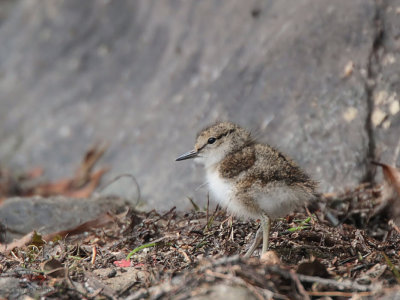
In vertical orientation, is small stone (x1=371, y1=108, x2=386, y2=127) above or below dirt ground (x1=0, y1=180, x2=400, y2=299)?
above

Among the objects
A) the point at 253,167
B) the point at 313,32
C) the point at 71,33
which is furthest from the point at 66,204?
the point at 71,33

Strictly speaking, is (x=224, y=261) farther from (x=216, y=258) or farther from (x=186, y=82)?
(x=186, y=82)

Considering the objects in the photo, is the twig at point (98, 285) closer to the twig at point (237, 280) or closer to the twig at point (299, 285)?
the twig at point (237, 280)

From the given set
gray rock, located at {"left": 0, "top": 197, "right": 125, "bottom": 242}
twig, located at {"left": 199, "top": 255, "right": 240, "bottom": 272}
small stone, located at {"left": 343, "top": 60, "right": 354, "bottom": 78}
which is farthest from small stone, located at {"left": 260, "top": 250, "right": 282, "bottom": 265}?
small stone, located at {"left": 343, "top": 60, "right": 354, "bottom": 78}

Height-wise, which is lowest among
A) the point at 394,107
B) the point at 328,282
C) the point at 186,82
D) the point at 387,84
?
the point at 328,282

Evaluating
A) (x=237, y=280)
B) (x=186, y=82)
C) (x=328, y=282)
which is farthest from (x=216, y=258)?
(x=186, y=82)

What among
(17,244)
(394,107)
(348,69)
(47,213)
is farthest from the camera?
(348,69)

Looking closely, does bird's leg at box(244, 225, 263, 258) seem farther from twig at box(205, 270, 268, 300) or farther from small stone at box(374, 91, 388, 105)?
small stone at box(374, 91, 388, 105)
